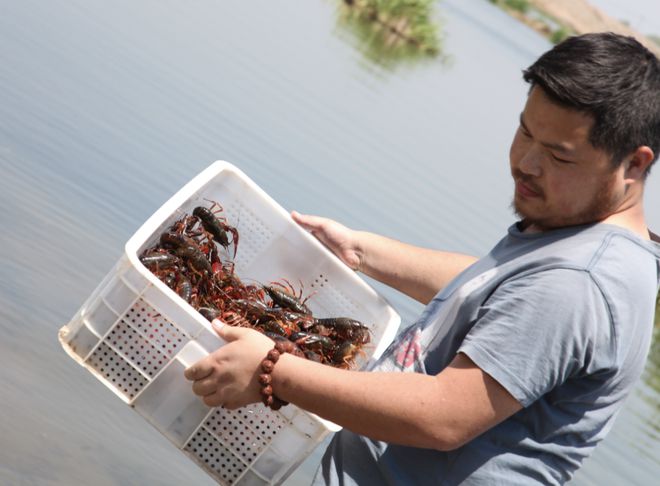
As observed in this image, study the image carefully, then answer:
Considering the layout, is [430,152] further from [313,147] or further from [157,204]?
[157,204]

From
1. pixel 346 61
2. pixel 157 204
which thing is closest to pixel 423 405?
pixel 157 204

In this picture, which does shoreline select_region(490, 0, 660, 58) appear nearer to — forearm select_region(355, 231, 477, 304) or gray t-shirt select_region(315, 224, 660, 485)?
forearm select_region(355, 231, 477, 304)

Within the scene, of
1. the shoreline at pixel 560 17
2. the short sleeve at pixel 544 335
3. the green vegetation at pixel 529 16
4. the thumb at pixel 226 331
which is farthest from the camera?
the shoreline at pixel 560 17

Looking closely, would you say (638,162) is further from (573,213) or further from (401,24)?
(401,24)

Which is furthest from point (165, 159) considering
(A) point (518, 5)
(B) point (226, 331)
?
(A) point (518, 5)

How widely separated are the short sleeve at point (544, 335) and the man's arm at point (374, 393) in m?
0.04

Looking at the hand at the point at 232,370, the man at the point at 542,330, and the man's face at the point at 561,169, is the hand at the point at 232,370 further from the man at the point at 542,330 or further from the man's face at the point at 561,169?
the man's face at the point at 561,169

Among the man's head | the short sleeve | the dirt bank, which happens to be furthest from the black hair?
the dirt bank

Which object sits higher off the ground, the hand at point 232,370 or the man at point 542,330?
the man at point 542,330

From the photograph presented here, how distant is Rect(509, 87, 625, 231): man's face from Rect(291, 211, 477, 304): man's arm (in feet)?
2.73

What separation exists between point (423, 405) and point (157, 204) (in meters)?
4.64

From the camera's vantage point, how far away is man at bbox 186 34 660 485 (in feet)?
7.61

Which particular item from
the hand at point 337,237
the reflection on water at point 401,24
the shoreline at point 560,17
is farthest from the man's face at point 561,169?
the shoreline at point 560,17

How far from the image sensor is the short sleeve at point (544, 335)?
7.53ft
